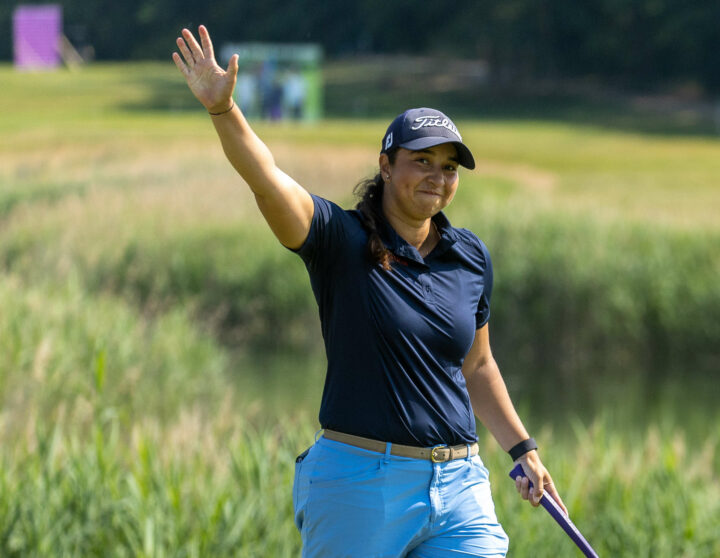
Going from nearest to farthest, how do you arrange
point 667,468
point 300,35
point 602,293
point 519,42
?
point 667,468
point 602,293
point 519,42
point 300,35

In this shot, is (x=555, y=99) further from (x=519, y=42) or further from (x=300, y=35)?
(x=300, y=35)

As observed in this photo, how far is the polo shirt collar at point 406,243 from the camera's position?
3357mm

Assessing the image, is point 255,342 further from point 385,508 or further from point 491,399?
point 385,508

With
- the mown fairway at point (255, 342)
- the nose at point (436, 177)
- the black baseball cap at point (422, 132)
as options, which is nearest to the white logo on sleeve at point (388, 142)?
the black baseball cap at point (422, 132)

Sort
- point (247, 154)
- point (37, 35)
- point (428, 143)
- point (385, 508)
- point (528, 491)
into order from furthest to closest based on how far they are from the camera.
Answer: point (37, 35)
point (528, 491)
point (428, 143)
point (385, 508)
point (247, 154)

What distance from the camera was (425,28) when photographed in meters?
55.3

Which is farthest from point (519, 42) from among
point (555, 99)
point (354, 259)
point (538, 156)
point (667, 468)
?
point (354, 259)

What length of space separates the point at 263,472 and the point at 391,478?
3016mm

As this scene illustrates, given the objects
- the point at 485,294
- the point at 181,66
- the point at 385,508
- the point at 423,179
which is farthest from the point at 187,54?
the point at 385,508

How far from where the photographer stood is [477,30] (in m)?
49.8

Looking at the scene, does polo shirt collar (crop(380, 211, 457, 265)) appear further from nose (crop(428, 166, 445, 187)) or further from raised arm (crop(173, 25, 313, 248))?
raised arm (crop(173, 25, 313, 248))

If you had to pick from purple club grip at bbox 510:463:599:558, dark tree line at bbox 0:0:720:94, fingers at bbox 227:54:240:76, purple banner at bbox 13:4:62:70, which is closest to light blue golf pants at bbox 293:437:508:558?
purple club grip at bbox 510:463:599:558

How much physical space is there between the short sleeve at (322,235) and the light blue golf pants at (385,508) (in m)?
0.48

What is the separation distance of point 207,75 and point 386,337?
0.80 metres
